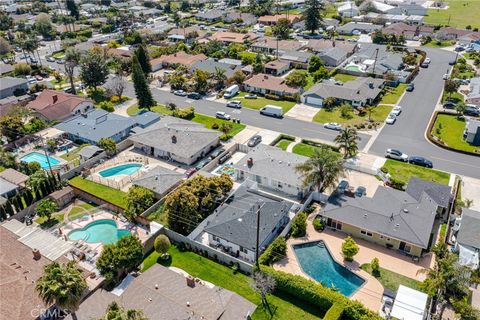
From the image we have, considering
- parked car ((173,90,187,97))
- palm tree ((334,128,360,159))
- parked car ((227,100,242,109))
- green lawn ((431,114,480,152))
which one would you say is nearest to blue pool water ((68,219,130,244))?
palm tree ((334,128,360,159))

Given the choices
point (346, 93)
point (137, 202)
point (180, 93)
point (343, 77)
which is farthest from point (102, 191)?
point (343, 77)

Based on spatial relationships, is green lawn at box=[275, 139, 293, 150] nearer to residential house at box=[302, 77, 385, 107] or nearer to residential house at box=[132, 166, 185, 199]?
residential house at box=[302, 77, 385, 107]

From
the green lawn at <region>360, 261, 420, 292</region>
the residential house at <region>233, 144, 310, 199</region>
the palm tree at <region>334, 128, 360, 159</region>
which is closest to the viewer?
the green lawn at <region>360, 261, 420, 292</region>

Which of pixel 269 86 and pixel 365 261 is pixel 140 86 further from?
pixel 365 261

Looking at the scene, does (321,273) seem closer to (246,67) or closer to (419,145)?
(419,145)

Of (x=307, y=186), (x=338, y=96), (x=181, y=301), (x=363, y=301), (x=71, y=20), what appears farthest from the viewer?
(x=71, y=20)

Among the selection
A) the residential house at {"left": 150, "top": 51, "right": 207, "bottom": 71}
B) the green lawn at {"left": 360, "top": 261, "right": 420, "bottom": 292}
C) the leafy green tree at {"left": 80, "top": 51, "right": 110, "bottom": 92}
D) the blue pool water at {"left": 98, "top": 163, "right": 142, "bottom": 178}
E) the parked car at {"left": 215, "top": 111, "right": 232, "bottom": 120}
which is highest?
the leafy green tree at {"left": 80, "top": 51, "right": 110, "bottom": 92}

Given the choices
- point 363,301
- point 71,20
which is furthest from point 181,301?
point 71,20
